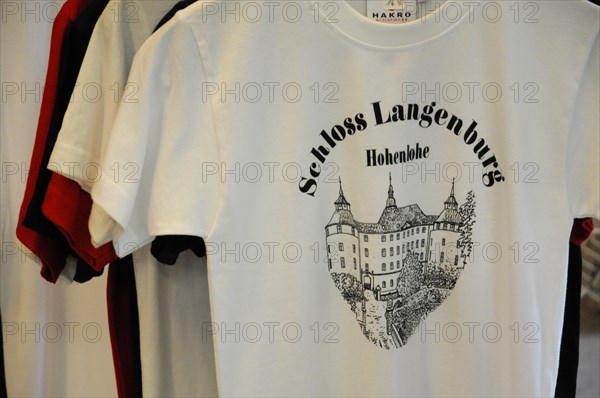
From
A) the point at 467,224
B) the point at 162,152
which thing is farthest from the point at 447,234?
the point at 162,152

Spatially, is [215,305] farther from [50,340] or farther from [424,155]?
[50,340]

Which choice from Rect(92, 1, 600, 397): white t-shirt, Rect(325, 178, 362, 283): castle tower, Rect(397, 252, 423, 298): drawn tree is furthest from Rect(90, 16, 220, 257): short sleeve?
Rect(397, 252, 423, 298): drawn tree

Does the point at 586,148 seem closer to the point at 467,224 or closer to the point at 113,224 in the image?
the point at 467,224

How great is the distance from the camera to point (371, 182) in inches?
30.6

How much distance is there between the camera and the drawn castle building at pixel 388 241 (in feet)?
2.59

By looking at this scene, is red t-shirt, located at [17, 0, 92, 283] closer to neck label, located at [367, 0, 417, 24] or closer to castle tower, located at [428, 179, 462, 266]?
neck label, located at [367, 0, 417, 24]

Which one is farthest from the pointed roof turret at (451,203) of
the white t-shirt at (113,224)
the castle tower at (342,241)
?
the white t-shirt at (113,224)

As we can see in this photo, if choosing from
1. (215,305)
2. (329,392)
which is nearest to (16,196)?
(215,305)

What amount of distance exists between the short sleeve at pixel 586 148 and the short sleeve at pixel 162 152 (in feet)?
1.70

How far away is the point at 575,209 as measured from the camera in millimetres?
832

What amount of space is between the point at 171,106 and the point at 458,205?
0.42 meters

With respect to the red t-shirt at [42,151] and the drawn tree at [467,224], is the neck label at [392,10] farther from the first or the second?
the red t-shirt at [42,151]

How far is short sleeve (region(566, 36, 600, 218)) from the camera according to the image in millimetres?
815

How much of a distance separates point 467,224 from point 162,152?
440 millimetres
